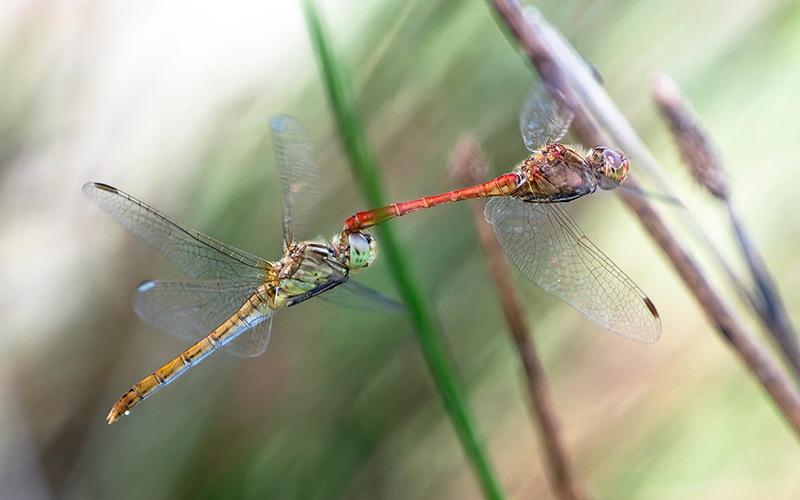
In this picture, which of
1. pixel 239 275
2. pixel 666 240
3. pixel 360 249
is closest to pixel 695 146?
pixel 666 240

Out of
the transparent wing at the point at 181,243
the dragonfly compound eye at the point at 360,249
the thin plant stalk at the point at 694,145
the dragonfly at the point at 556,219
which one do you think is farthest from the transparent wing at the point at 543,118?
the transparent wing at the point at 181,243

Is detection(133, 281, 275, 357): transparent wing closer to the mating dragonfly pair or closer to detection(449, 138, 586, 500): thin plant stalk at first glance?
the mating dragonfly pair

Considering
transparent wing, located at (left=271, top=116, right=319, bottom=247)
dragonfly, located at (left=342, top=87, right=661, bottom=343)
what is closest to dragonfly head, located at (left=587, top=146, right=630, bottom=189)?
dragonfly, located at (left=342, top=87, right=661, bottom=343)

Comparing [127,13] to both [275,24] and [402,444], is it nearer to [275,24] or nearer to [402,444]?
[275,24]

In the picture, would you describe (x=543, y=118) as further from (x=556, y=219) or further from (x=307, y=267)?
(x=307, y=267)

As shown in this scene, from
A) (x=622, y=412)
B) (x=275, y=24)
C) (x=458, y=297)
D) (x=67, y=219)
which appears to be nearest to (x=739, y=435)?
(x=622, y=412)

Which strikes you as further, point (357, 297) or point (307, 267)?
point (357, 297)
